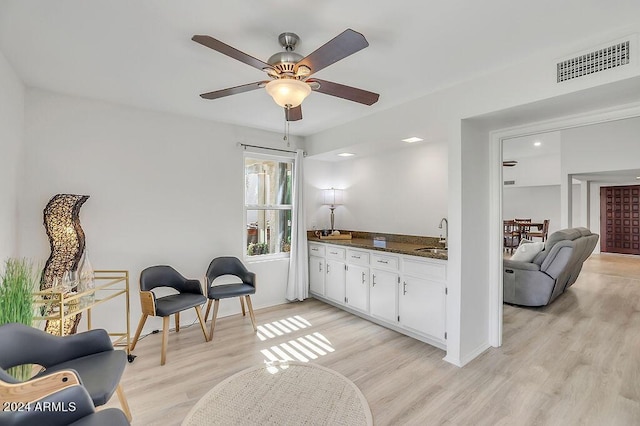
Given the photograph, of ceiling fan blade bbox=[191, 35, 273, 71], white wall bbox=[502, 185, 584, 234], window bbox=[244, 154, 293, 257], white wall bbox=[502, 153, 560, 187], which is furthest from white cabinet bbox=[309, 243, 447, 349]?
white wall bbox=[502, 185, 584, 234]

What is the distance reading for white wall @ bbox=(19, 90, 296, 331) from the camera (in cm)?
277

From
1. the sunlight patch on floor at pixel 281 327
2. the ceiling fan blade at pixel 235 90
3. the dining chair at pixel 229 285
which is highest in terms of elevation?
the ceiling fan blade at pixel 235 90

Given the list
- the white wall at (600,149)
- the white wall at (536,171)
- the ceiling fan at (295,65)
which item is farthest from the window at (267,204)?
the white wall at (536,171)

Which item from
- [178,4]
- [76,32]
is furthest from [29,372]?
[178,4]

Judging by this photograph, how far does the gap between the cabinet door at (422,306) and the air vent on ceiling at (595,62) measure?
189 cm

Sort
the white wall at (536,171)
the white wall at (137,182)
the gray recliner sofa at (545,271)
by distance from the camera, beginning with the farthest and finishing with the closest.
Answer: the white wall at (536,171)
the gray recliner sofa at (545,271)
the white wall at (137,182)

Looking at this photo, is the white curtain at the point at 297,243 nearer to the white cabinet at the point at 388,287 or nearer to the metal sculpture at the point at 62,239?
the white cabinet at the point at 388,287

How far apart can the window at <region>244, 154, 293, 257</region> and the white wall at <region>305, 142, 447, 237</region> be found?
0.38 metres

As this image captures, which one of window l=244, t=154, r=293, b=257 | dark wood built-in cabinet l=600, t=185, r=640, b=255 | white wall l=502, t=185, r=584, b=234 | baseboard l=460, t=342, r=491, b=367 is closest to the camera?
baseboard l=460, t=342, r=491, b=367

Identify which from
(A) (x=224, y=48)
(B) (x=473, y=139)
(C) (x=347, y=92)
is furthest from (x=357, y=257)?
(A) (x=224, y=48)

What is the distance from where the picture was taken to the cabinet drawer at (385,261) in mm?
3305

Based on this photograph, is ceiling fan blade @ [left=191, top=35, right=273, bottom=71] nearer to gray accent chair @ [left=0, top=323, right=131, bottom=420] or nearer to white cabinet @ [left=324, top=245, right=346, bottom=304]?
gray accent chair @ [left=0, top=323, right=131, bottom=420]

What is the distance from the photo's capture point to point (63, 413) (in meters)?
1.19

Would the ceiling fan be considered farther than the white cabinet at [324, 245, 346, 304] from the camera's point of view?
No
